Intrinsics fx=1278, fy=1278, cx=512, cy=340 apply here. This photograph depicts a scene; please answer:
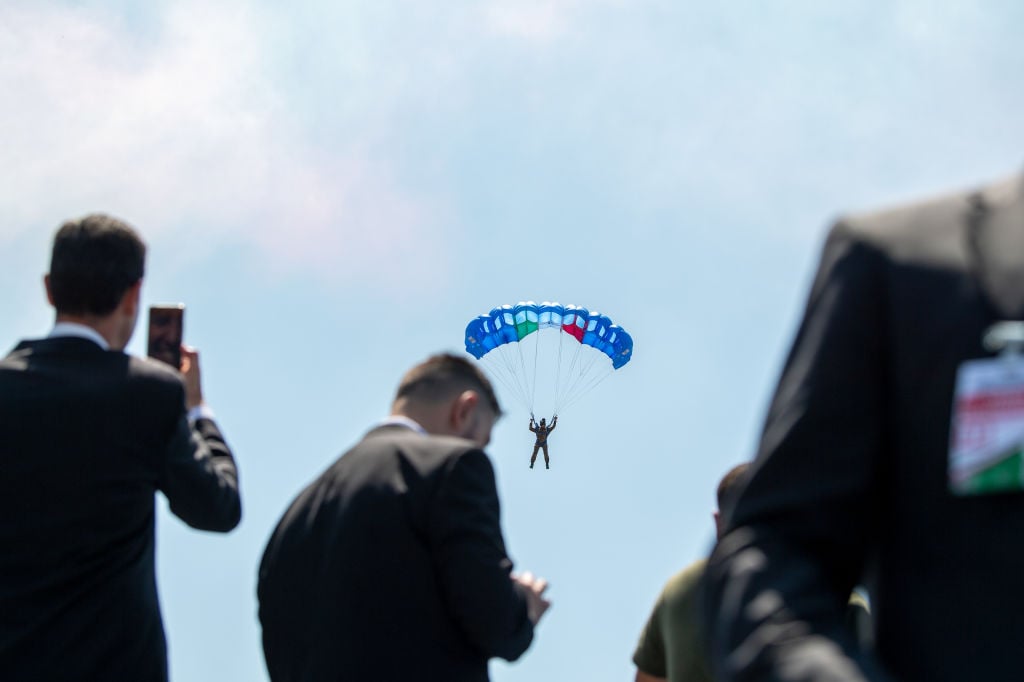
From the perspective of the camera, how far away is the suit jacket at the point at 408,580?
13.9 feet

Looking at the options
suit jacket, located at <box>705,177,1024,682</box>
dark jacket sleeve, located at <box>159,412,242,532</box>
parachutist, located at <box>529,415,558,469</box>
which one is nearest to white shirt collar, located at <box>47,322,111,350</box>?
dark jacket sleeve, located at <box>159,412,242,532</box>

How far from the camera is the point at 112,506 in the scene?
3984 mm

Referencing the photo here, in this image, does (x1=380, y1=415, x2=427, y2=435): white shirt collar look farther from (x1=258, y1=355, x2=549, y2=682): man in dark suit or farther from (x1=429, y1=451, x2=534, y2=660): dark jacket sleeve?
(x1=429, y1=451, x2=534, y2=660): dark jacket sleeve

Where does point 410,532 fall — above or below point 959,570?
below

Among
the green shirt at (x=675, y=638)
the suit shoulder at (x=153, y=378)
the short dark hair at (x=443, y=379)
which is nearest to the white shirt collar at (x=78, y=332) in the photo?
the suit shoulder at (x=153, y=378)

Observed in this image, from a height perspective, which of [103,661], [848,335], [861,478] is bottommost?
[103,661]

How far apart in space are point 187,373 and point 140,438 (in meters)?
0.65

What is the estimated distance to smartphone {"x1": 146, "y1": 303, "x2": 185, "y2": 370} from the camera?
15.0ft

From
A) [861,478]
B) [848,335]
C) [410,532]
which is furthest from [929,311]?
[410,532]

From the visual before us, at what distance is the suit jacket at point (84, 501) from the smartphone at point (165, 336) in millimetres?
382

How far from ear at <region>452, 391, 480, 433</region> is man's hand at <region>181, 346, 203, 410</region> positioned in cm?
98

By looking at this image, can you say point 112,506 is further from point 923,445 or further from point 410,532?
→ point 923,445

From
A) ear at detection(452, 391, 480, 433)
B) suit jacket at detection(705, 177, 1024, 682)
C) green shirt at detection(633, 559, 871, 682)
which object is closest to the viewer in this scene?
suit jacket at detection(705, 177, 1024, 682)

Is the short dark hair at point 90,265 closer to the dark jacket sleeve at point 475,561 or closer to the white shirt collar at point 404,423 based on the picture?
the white shirt collar at point 404,423
